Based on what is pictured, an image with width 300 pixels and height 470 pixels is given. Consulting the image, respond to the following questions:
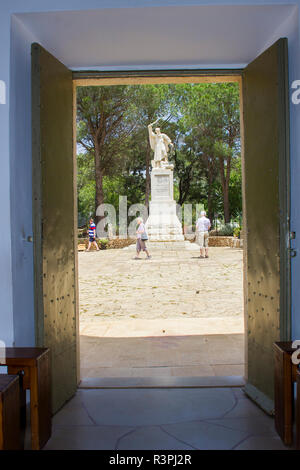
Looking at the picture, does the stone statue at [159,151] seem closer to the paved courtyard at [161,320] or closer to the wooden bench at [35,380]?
the paved courtyard at [161,320]

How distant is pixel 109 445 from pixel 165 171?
1619 cm

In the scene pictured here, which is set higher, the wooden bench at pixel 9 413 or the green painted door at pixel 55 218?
the green painted door at pixel 55 218

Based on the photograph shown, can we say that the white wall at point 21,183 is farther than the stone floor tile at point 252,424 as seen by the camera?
Yes

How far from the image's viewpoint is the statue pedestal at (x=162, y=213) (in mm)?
17109

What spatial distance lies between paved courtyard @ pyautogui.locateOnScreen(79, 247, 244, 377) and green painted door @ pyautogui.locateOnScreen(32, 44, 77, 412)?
81 centimetres

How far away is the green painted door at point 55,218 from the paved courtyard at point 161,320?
31.9 inches

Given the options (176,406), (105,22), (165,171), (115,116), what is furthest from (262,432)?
(115,116)

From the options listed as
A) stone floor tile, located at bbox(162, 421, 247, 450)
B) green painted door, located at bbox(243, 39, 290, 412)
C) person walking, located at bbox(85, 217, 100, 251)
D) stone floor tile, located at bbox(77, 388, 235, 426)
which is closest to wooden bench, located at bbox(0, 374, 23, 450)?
stone floor tile, located at bbox(77, 388, 235, 426)

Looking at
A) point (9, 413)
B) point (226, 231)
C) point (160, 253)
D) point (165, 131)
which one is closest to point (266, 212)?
point (9, 413)

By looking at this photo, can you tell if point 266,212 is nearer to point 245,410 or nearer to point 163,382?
point 245,410

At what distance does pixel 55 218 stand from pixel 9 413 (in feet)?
5.03

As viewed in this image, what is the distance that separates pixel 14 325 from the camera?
2859mm

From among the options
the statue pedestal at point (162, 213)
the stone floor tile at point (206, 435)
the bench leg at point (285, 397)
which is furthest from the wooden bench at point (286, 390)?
the statue pedestal at point (162, 213)
